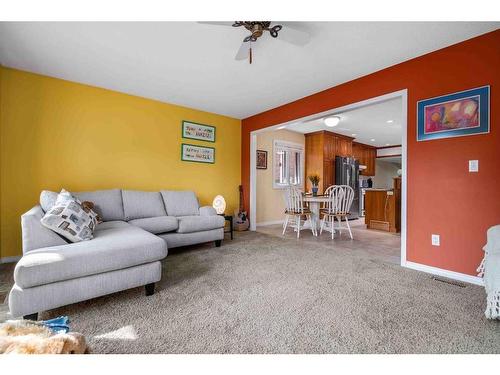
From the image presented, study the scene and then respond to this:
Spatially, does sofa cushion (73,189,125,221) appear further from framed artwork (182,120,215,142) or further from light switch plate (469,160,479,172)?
light switch plate (469,160,479,172)

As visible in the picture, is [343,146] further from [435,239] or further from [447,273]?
[447,273]

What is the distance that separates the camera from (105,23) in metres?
2.02

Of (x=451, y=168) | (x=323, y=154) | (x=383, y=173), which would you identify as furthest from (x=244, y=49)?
(x=383, y=173)

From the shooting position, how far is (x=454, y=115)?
2.28 metres

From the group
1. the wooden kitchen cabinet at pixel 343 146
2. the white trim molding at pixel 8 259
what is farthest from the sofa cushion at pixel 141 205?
the wooden kitchen cabinet at pixel 343 146

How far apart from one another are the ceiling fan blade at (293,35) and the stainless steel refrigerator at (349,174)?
4769 mm

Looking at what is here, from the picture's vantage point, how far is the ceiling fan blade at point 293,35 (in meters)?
1.91

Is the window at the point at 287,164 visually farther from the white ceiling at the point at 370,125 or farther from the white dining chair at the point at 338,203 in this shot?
the white dining chair at the point at 338,203

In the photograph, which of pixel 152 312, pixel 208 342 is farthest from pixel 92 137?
pixel 208 342

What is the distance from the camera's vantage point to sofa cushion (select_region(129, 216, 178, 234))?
9.48 ft

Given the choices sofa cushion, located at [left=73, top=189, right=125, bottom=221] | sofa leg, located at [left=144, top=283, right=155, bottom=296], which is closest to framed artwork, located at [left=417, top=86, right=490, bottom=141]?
sofa leg, located at [left=144, top=283, right=155, bottom=296]

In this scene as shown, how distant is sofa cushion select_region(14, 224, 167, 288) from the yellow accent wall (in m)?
1.79
